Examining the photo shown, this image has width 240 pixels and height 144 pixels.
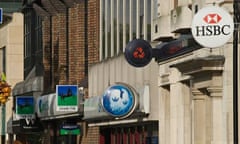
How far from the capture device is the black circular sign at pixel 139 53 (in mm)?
32250

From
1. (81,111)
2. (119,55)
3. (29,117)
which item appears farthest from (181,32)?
(29,117)

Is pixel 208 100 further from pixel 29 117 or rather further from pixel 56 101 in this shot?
pixel 29 117

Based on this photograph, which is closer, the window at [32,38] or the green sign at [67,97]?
the green sign at [67,97]

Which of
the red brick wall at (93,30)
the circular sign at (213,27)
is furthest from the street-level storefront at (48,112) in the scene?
the circular sign at (213,27)

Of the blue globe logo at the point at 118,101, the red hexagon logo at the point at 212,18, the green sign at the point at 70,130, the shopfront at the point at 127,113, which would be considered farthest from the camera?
the green sign at the point at 70,130

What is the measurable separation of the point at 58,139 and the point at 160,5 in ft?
67.0

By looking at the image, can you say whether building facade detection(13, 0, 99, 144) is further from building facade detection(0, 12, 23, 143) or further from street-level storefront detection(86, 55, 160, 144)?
building facade detection(0, 12, 23, 143)

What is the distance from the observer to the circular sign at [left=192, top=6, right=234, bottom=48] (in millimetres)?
21188

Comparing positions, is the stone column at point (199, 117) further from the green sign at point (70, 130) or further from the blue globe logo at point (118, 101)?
the green sign at point (70, 130)

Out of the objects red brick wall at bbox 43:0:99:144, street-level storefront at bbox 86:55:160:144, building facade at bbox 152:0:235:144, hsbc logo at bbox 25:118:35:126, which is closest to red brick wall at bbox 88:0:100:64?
red brick wall at bbox 43:0:99:144

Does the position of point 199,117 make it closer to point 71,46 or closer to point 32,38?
point 71,46

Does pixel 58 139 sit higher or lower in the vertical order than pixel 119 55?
lower

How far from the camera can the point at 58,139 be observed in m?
53.1

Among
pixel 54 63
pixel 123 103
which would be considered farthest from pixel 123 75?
pixel 54 63
